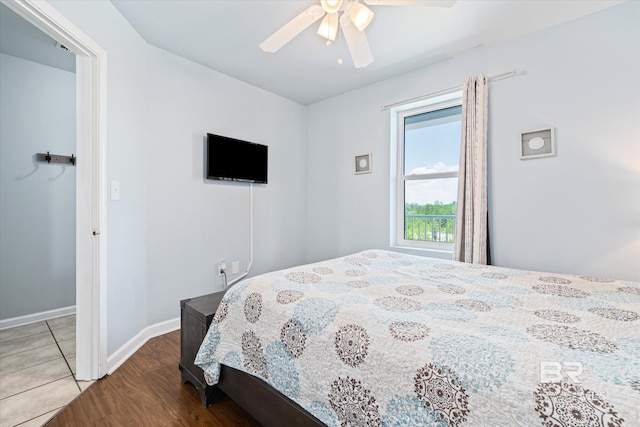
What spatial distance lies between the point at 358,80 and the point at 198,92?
5.29 ft

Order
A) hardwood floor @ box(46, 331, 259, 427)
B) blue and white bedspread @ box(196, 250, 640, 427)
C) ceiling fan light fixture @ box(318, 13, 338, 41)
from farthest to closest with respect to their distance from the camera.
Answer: ceiling fan light fixture @ box(318, 13, 338, 41)
hardwood floor @ box(46, 331, 259, 427)
blue and white bedspread @ box(196, 250, 640, 427)

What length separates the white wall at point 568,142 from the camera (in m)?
1.84

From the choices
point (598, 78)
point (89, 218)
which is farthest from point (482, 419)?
point (598, 78)

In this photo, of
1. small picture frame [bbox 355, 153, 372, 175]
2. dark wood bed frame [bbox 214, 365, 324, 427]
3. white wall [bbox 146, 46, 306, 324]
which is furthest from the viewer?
small picture frame [bbox 355, 153, 372, 175]

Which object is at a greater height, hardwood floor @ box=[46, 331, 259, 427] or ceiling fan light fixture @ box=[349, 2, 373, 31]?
ceiling fan light fixture @ box=[349, 2, 373, 31]

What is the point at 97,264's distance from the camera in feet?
5.72

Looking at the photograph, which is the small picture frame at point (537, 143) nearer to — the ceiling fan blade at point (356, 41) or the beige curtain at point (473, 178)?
the beige curtain at point (473, 178)

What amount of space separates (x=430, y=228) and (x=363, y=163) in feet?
3.27

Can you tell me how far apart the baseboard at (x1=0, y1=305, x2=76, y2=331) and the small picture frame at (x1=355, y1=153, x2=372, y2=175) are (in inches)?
130

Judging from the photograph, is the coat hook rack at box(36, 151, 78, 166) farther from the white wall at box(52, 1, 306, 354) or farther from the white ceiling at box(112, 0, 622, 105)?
the white ceiling at box(112, 0, 622, 105)

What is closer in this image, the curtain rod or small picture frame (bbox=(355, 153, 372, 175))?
the curtain rod

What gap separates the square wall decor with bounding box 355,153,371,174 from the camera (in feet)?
10.2

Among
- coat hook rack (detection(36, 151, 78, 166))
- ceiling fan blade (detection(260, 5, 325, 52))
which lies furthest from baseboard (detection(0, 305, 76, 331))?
ceiling fan blade (detection(260, 5, 325, 52))

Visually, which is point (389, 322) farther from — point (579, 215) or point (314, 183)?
point (314, 183)
